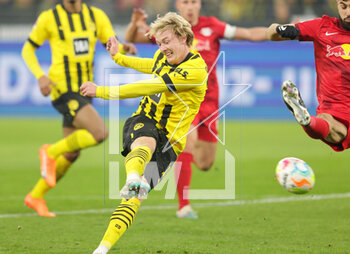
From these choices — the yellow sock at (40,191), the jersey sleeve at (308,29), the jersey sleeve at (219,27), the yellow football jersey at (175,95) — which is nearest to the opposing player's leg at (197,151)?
the jersey sleeve at (219,27)

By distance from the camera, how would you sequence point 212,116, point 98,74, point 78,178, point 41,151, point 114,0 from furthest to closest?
1. point 114,0
2. point 98,74
3. point 78,178
4. point 212,116
5. point 41,151

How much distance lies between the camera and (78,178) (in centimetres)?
1034

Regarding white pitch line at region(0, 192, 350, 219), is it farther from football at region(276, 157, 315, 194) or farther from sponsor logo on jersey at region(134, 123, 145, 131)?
football at region(276, 157, 315, 194)

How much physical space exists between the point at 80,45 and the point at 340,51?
3.45 metres

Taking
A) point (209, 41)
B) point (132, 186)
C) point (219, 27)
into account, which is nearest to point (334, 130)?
point (132, 186)

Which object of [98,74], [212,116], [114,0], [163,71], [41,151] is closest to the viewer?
[163,71]

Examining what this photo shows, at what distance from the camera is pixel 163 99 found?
5629 mm

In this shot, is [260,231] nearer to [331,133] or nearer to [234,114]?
[331,133]

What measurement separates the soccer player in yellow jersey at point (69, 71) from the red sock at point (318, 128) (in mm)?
2884

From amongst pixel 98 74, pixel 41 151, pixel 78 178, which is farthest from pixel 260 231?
pixel 98 74

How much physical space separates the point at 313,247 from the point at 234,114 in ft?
41.5

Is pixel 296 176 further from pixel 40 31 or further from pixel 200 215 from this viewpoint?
pixel 40 31

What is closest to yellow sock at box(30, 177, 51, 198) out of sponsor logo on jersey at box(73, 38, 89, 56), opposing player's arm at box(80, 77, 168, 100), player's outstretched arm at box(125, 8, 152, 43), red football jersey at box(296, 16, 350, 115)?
sponsor logo on jersey at box(73, 38, 89, 56)

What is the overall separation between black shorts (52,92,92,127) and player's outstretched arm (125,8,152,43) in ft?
3.15
